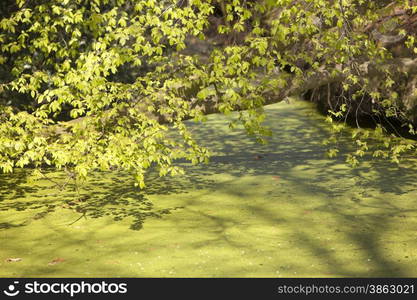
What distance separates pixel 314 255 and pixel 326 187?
3373mm

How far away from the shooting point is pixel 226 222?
30.5 feet

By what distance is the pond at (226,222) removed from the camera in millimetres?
7535

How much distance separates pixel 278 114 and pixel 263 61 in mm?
10441

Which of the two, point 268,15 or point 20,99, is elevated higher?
point 268,15

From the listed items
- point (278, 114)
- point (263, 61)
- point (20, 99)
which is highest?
point (263, 61)

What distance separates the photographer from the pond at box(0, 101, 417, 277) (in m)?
7.54

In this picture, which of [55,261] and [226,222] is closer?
[55,261]

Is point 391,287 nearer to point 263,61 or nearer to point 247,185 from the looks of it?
point 263,61

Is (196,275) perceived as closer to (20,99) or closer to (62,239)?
(62,239)

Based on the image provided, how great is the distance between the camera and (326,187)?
11.1m

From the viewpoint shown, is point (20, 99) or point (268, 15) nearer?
point (20, 99)

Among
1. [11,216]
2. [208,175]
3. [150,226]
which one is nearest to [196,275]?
[150,226]

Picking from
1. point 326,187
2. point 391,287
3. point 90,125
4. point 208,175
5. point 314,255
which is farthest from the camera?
point 208,175

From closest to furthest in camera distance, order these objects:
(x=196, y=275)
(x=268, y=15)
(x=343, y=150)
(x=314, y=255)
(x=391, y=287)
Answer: (x=391, y=287), (x=196, y=275), (x=314, y=255), (x=343, y=150), (x=268, y=15)
